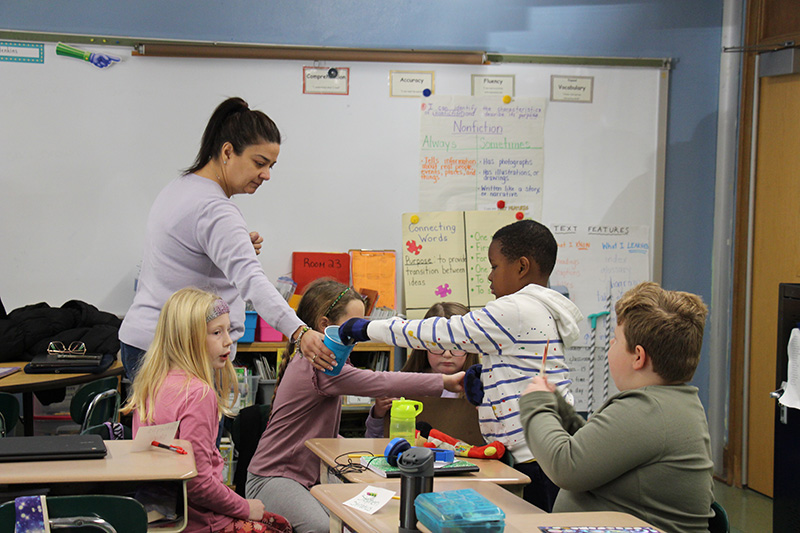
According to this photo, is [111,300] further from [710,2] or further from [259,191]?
[710,2]

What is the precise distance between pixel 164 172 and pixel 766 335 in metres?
3.68

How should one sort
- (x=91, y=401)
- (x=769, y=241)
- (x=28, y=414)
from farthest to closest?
(x=769, y=241) → (x=28, y=414) → (x=91, y=401)

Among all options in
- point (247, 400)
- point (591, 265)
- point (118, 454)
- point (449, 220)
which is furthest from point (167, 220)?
point (591, 265)

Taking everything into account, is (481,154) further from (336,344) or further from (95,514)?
(95,514)

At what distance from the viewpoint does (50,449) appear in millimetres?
1621

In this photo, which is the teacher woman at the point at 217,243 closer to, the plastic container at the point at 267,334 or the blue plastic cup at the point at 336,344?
the blue plastic cup at the point at 336,344

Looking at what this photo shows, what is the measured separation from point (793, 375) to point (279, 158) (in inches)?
115

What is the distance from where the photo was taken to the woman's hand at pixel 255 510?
2.18 meters

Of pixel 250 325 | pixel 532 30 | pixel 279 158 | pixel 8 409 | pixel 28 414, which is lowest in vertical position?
pixel 28 414

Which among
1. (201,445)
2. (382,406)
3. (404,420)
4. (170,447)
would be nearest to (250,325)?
(382,406)

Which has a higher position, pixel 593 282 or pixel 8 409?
pixel 593 282

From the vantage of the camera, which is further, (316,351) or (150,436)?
(316,351)

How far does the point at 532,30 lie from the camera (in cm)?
462

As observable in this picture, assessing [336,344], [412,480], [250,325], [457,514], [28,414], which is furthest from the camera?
[250,325]
